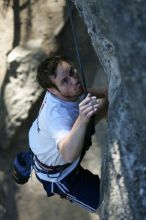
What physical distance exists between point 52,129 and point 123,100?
0.43m

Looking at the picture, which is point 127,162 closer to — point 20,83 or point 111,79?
point 111,79

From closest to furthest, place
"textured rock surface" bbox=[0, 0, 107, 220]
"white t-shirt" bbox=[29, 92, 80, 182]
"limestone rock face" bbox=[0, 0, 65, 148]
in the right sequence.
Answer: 1. "white t-shirt" bbox=[29, 92, 80, 182]
2. "textured rock surface" bbox=[0, 0, 107, 220]
3. "limestone rock face" bbox=[0, 0, 65, 148]

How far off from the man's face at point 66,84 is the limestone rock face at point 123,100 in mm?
265

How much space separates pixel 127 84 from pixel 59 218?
247cm

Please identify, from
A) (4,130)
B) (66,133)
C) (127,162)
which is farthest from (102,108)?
(4,130)

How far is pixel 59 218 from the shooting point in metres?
3.93

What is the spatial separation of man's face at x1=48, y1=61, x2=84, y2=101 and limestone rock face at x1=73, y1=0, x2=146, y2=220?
265mm

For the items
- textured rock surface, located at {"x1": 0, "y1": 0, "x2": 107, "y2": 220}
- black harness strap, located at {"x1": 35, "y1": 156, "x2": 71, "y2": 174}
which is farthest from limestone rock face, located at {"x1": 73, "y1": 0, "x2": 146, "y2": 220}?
textured rock surface, located at {"x1": 0, "y1": 0, "x2": 107, "y2": 220}

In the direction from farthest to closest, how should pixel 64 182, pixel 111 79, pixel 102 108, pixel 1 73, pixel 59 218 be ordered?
pixel 1 73 → pixel 59 218 → pixel 64 182 → pixel 102 108 → pixel 111 79

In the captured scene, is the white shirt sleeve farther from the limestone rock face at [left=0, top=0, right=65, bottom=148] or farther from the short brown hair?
the limestone rock face at [left=0, top=0, right=65, bottom=148]

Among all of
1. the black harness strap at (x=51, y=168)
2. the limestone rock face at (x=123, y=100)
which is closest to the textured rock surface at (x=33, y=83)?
the black harness strap at (x=51, y=168)

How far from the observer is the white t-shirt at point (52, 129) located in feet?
6.99

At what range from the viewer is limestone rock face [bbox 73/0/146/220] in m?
1.54

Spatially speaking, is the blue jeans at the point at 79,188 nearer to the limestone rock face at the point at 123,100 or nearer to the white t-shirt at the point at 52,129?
the white t-shirt at the point at 52,129
